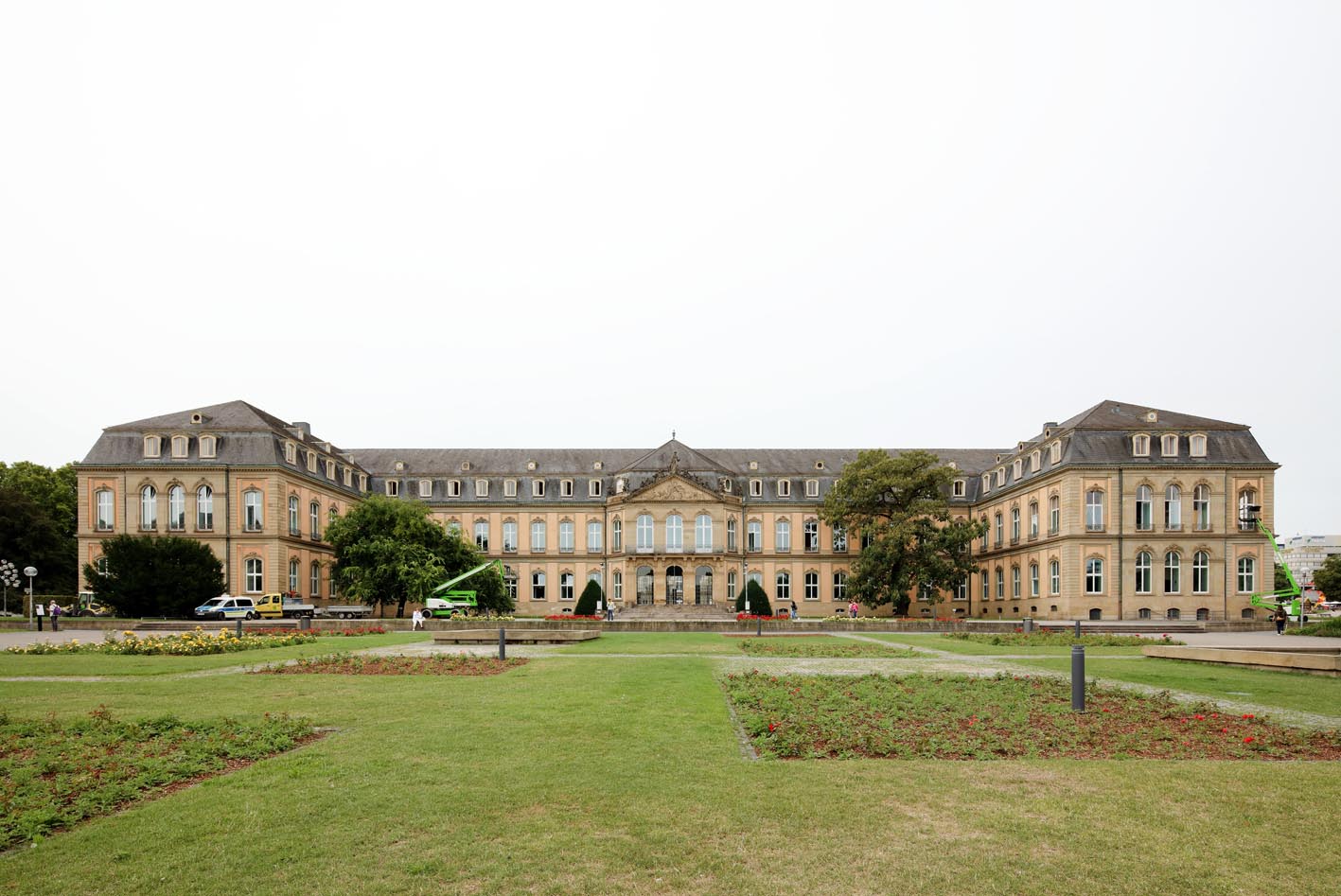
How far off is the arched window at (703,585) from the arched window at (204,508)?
107 feet

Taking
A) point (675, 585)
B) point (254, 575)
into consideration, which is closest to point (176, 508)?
point (254, 575)

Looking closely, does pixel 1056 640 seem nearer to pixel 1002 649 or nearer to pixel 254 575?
pixel 1002 649

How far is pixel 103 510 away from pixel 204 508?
6157mm

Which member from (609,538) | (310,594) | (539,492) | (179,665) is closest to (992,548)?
(609,538)

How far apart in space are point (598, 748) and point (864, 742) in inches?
126

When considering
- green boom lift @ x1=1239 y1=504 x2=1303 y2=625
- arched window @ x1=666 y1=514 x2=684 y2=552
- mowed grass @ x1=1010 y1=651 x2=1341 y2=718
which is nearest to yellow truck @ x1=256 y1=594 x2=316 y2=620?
arched window @ x1=666 y1=514 x2=684 y2=552

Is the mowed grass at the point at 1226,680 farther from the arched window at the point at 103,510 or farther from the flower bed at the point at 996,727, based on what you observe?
the arched window at the point at 103,510

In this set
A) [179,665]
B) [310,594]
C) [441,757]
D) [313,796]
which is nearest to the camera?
[313,796]

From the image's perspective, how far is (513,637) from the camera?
33062 millimetres

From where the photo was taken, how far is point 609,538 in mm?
72875

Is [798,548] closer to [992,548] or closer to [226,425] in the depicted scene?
[992,548]

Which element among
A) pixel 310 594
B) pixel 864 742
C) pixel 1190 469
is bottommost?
pixel 310 594

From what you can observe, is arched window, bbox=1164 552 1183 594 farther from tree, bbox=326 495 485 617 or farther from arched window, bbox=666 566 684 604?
tree, bbox=326 495 485 617

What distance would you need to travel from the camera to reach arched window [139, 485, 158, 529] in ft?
187
